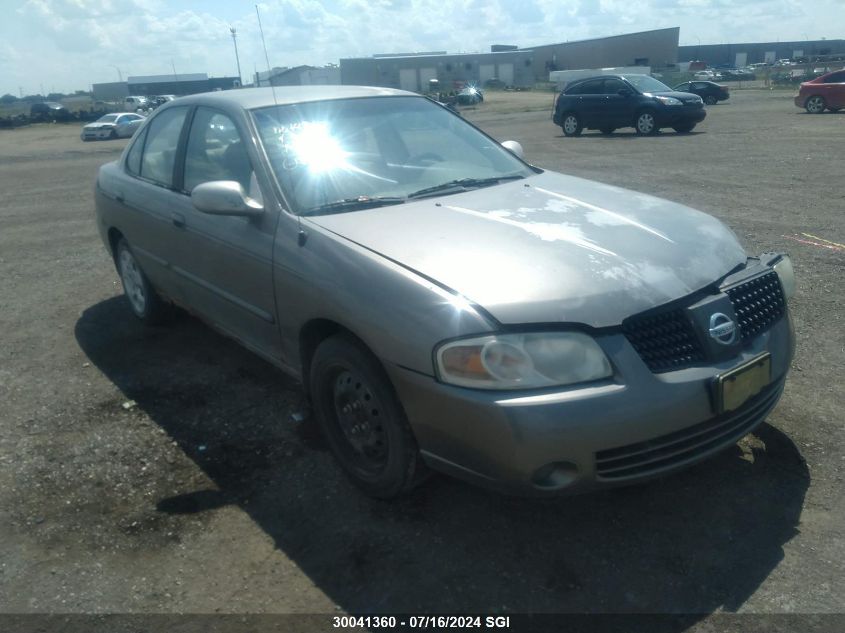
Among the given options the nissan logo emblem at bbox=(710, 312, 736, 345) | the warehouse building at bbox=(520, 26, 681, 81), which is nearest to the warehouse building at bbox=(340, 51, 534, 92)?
the warehouse building at bbox=(520, 26, 681, 81)

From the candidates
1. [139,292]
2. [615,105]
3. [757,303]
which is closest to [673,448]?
[757,303]

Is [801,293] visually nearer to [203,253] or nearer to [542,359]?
[542,359]

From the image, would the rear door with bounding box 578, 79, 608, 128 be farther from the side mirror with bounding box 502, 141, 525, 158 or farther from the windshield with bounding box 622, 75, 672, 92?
the side mirror with bounding box 502, 141, 525, 158

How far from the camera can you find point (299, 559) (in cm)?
298

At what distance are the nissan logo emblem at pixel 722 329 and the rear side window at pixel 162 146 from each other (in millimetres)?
3270

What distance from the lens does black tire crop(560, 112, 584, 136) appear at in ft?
67.6

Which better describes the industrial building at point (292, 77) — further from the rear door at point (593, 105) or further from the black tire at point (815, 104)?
the black tire at point (815, 104)

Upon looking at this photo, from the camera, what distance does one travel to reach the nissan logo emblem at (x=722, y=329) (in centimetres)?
285

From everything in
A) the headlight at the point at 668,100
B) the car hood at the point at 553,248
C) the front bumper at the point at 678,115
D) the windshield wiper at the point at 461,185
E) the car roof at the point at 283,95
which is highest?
the car roof at the point at 283,95

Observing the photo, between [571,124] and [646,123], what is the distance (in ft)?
7.16

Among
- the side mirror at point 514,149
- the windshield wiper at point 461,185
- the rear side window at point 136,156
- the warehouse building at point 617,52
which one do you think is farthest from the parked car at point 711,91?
the warehouse building at point 617,52

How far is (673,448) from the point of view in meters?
2.80

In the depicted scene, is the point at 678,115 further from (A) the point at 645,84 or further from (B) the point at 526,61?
(B) the point at 526,61

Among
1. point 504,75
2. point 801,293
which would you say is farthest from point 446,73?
point 801,293
